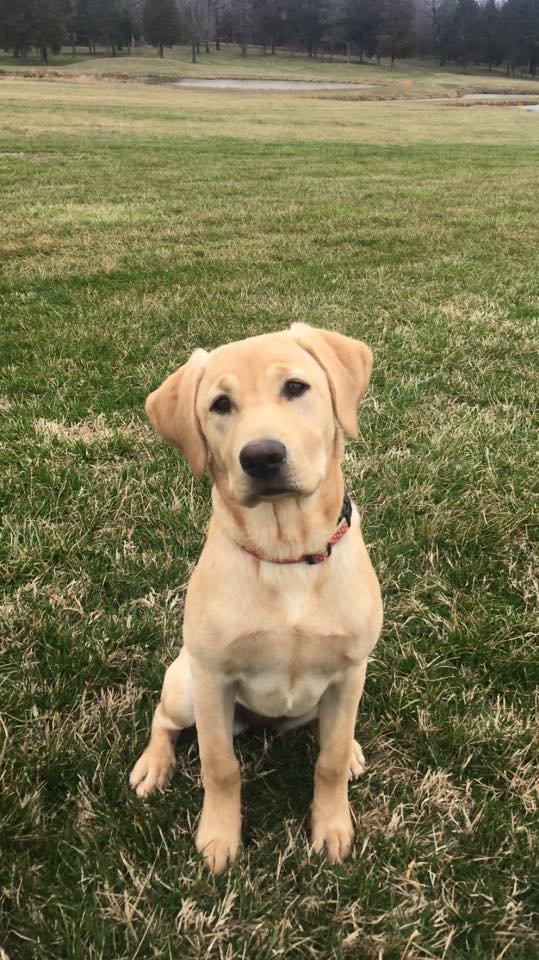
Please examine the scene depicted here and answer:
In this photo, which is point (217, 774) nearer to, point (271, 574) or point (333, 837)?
point (333, 837)

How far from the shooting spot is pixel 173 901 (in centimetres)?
184

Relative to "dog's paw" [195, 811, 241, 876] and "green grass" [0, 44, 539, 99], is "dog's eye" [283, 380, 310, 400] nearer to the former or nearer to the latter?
"dog's paw" [195, 811, 241, 876]

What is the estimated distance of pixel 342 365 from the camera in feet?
7.24

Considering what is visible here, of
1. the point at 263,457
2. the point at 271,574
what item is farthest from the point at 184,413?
the point at 271,574

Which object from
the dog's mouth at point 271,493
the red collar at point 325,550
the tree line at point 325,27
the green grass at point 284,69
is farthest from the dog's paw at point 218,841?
the tree line at point 325,27

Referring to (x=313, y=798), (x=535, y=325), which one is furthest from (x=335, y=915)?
(x=535, y=325)

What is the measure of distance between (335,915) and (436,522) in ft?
6.29

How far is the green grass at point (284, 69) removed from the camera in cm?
6109

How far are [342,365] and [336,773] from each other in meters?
1.27

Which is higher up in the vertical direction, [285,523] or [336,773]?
[285,523]

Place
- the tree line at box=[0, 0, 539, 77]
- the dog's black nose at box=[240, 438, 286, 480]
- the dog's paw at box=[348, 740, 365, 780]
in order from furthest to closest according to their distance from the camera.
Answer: the tree line at box=[0, 0, 539, 77] < the dog's paw at box=[348, 740, 365, 780] < the dog's black nose at box=[240, 438, 286, 480]

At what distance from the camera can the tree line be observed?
3295 inches

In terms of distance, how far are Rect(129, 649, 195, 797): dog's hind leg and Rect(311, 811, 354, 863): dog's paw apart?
51 centimetres

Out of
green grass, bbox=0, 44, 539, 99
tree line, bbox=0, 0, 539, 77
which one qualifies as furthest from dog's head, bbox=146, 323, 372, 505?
tree line, bbox=0, 0, 539, 77
